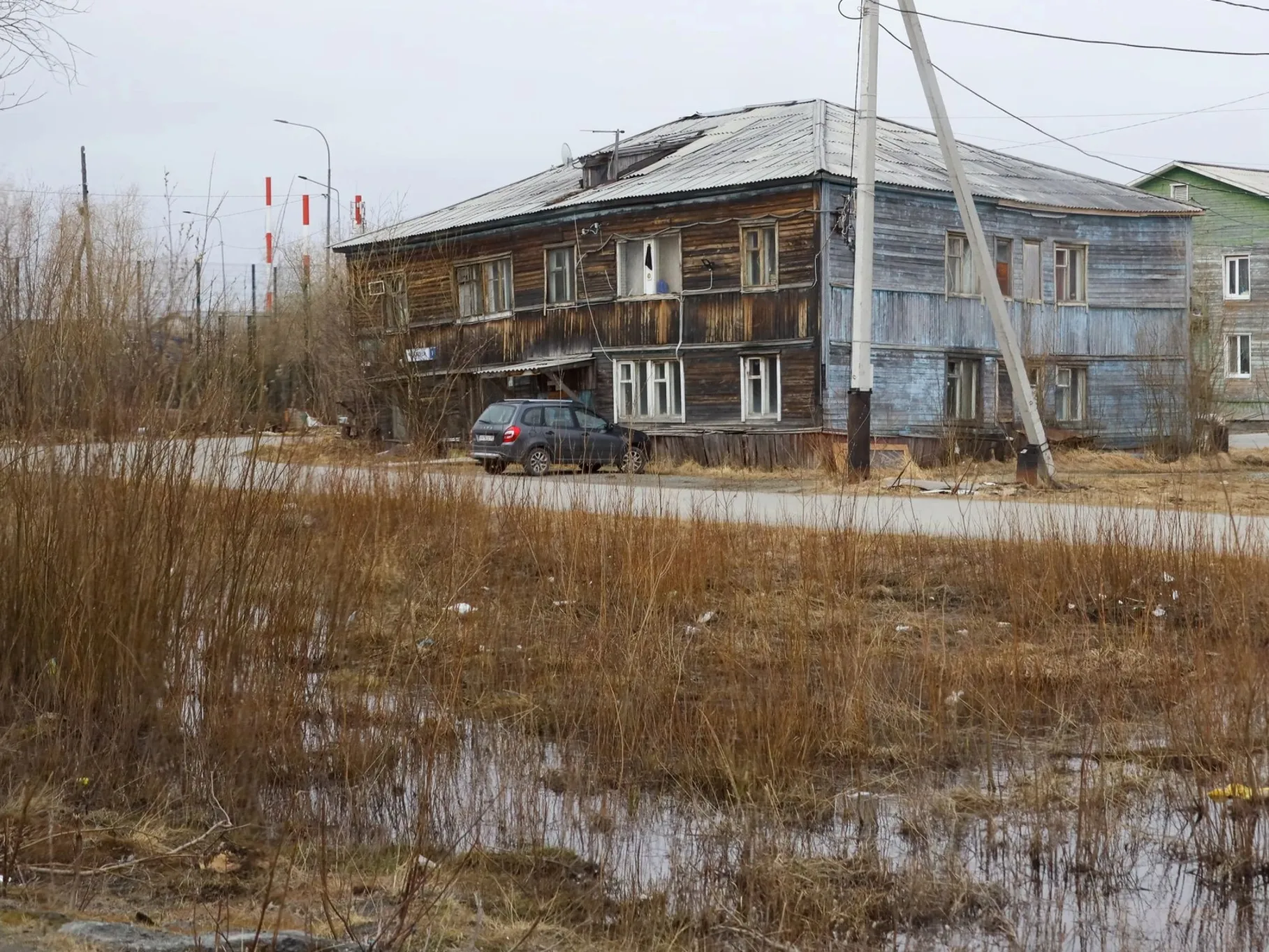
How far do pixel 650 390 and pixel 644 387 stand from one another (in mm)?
222

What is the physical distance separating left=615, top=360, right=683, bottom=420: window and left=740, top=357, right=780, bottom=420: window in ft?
5.46

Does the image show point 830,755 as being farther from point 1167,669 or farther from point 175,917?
point 175,917

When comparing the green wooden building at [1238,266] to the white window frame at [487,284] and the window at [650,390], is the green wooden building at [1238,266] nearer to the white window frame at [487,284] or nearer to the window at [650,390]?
the window at [650,390]

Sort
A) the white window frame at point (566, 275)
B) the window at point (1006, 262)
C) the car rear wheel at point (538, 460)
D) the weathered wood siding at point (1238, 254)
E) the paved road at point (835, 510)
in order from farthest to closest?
the weathered wood siding at point (1238, 254) → the white window frame at point (566, 275) → the window at point (1006, 262) → the car rear wheel at point (538, 460) → the paved road at point (835, 510)

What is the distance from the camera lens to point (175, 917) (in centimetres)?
405

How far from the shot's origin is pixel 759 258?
28.9 metres

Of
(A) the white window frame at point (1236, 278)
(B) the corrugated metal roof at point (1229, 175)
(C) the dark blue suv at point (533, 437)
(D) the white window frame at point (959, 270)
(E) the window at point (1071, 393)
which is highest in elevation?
(B) the corrugated metal roof at point (1229, 175)

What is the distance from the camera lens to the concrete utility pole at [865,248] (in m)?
19.4

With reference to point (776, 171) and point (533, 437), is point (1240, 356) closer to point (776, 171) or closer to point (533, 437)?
point (776, 171)

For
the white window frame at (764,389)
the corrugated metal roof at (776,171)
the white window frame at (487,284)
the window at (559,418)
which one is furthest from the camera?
the white window frame at (487,284)

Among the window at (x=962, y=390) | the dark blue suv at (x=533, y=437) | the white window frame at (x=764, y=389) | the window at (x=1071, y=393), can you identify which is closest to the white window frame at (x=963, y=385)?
the window at (x=962, y=390)

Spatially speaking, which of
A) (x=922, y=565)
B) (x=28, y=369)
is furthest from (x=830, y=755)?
(x=922, y=565)

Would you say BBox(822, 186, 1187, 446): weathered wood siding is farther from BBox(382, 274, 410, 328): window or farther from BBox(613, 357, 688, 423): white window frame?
BBox(382, 274, 410, 328): window

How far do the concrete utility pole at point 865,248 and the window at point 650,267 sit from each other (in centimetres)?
1038
